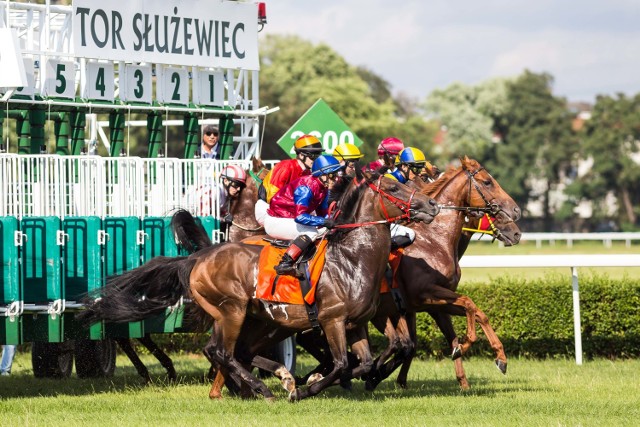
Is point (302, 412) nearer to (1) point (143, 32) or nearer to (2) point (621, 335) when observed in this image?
(1) point (143, 32)

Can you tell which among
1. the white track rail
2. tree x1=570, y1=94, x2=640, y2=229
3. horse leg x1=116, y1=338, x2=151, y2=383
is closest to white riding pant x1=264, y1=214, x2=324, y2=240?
→ horse leg x1=116, y1=338, x2=151, y2=383

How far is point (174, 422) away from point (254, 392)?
1183mm

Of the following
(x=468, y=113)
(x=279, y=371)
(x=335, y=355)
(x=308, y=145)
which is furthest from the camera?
(x=468, y=113)

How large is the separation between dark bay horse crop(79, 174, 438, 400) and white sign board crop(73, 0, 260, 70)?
1.88 m

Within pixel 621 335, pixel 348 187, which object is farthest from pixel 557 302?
pixel 348 187

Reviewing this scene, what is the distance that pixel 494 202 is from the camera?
9.69m

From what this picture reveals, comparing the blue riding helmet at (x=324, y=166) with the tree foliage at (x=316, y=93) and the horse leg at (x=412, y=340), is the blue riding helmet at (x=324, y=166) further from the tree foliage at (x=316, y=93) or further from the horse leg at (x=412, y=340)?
the tree foliage at (x=316, y=93)

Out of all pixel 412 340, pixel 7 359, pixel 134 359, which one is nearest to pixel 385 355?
pixel 412 340

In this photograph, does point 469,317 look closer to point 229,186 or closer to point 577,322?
point 229,186

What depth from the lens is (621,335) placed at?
12.2 m

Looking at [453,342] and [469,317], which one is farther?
[453,342]

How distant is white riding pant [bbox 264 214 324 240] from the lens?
8.63 meters

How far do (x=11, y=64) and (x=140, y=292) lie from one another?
1972 mm

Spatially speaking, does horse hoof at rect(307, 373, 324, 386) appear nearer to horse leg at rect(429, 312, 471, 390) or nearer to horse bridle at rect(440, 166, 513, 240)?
horse leg at rect(429, 312, 471, 390)
